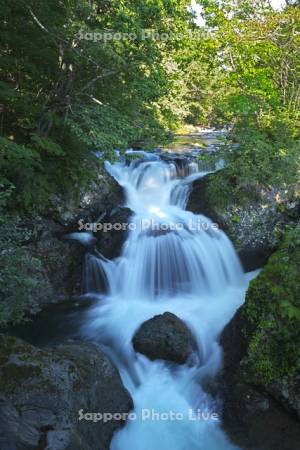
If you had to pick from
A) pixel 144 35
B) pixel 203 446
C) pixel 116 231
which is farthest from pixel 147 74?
pixel 203 446

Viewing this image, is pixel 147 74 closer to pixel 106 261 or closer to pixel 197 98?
pixel 106 261

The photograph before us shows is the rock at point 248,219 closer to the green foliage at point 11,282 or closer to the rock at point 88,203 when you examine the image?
the rock at point 88,203

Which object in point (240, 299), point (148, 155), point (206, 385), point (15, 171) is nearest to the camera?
point (206, 385)

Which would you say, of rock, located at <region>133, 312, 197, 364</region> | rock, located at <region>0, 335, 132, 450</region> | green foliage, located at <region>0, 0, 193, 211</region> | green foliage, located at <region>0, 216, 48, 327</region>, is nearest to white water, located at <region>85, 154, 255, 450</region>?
rock, located at <region>133, 312, 197, 364</region>

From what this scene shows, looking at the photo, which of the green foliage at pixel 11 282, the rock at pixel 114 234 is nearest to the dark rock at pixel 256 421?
the green foliage at pixel 11 282

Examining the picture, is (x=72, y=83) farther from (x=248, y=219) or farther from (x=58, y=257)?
(x=248, y=219)

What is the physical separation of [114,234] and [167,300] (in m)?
2.36

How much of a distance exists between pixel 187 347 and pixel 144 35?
6.39m

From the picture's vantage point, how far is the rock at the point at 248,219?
32.8 ft

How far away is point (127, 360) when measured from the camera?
6828 mm

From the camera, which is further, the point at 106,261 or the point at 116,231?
the point at 116,231

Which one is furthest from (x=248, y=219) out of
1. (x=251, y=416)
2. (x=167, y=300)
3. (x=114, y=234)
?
(x=251, y=416)

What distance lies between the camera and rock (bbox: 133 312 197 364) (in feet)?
21.9

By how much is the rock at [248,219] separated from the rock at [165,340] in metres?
3.54
